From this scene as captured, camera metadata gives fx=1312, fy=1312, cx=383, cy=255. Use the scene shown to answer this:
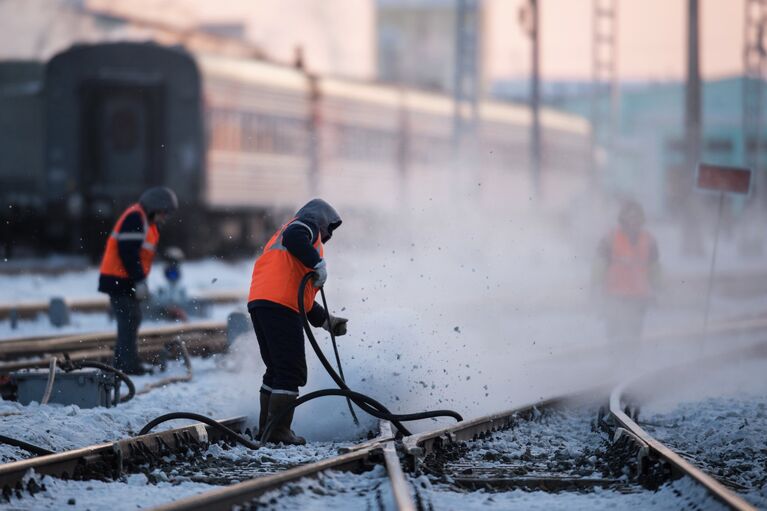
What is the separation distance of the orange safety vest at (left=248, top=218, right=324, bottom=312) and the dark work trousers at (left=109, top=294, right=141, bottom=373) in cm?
377

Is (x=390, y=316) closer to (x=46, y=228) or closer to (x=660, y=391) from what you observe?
(x=660, y=391)

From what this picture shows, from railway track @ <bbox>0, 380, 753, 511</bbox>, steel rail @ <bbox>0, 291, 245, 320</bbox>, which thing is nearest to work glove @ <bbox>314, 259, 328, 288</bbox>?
railway track @ <bbox>0, 380, 753, 511</bbox>

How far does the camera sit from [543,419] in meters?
9.34

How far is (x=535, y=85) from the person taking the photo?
112 ft

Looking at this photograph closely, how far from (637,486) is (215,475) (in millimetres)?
2160

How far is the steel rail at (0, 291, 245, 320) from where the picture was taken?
16406 mm

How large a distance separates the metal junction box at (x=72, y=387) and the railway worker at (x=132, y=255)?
177 cm

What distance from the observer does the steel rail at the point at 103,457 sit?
613 cm

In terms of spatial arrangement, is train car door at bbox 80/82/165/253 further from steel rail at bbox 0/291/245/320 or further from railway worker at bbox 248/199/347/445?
railway worker at bbox 248/199/347/445

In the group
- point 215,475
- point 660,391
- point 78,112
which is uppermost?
point 78,112

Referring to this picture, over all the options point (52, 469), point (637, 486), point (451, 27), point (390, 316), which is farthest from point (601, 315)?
point (451, 27)

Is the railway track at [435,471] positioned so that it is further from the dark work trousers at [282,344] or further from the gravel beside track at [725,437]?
the dark work trousers at [282,344]

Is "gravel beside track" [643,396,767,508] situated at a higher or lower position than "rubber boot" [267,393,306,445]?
lower

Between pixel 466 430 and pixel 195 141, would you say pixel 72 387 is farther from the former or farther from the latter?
pixel 195 141
